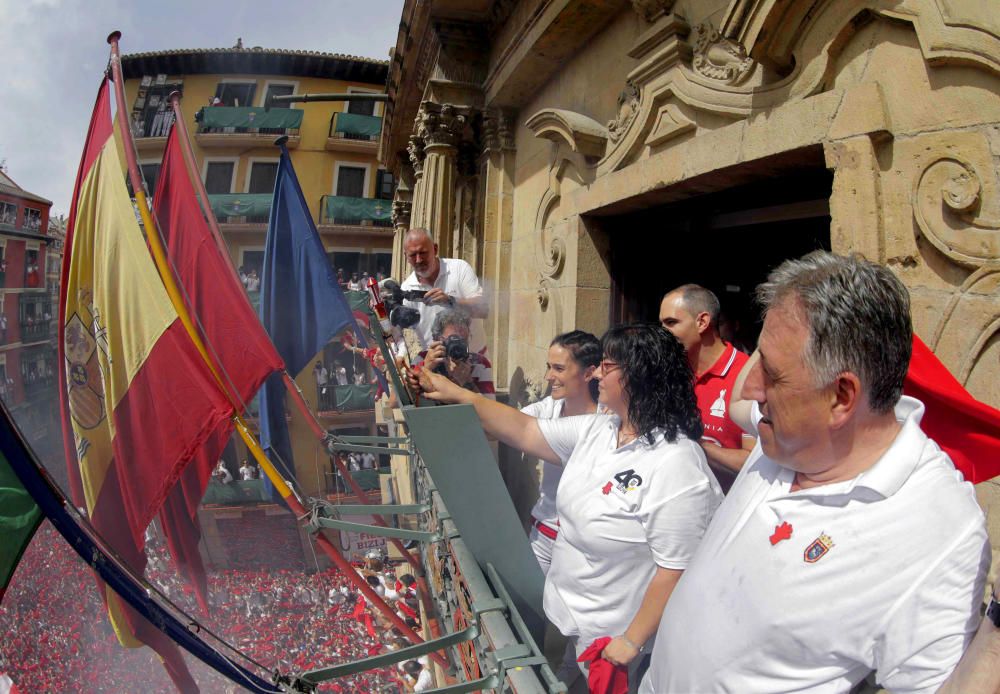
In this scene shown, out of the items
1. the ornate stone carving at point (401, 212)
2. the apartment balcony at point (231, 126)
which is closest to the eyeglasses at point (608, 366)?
the apartment balcony at point (231, 126)

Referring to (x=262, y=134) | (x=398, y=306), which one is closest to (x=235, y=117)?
(x=262, y=134)

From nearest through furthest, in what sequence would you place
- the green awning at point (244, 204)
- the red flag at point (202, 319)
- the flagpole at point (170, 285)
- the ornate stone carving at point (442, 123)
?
the flagpole at point (170, 285), the red flag at point (202, 319), the green awning at point (244, 204), the ornate stone carving at point (442, 123)

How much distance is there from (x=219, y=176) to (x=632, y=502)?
17.8ft

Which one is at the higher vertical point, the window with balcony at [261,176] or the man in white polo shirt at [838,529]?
the window with balcony at [261,176]

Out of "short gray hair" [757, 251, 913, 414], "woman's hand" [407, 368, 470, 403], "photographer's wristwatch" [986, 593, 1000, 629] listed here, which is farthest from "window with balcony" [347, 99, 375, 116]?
"photographer's wristwatch" [986, 593, 1000, 629]

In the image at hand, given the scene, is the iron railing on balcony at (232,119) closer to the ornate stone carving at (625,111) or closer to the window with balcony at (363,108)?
the ornate stone carving at (625,111)

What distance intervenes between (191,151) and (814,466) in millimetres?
3991

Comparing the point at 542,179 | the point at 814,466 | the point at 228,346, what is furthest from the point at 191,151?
the point at 814,466

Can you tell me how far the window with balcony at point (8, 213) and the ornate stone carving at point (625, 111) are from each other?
9.11ft

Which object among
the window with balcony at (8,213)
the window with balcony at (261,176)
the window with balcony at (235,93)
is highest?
the window with balcony at (235,93)

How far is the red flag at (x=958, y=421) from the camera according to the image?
126cm

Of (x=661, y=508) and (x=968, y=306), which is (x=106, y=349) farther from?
(x=968, y=306)

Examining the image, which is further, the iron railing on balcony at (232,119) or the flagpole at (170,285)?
the iron railing on balcony at (232,119)

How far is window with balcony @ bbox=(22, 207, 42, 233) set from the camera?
2.12m
